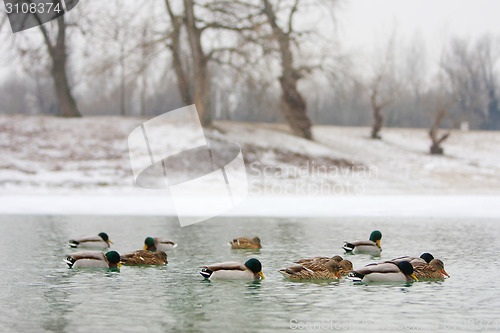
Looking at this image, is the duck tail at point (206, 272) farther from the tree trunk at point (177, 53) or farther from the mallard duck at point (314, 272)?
the tree trunk at point (177, 53)

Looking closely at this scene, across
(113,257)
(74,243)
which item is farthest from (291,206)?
(113,257)

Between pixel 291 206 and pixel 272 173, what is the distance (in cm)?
980

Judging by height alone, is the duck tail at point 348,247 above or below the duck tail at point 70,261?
below

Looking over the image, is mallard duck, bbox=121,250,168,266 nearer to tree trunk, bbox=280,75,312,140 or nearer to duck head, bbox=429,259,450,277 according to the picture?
duck head, bbox=429,259,450,277

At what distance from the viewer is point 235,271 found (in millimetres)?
10438

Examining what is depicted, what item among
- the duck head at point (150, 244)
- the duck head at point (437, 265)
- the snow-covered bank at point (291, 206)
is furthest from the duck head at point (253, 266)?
the snow-covered bank at point (291, 206)

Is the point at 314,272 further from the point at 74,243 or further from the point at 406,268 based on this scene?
the point at 74,243

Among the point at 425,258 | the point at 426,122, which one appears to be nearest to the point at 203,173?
the point at 425,258

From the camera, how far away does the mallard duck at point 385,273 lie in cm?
1019

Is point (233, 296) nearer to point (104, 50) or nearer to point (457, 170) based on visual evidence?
point (104, 50)

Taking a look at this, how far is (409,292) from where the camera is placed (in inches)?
379

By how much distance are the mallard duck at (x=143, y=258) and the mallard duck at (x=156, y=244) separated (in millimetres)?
1445

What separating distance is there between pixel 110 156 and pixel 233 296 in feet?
84.1

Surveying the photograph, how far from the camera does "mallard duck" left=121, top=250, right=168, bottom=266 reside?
1177 cm
